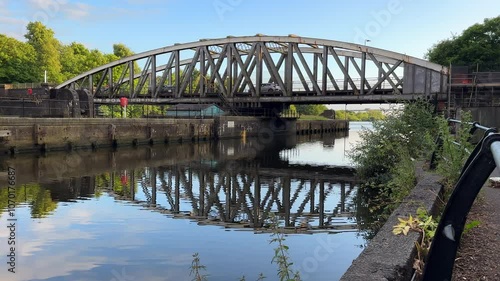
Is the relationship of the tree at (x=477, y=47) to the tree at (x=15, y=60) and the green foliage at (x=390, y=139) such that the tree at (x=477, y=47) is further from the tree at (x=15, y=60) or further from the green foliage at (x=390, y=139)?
the tree at (x=15, y=60)

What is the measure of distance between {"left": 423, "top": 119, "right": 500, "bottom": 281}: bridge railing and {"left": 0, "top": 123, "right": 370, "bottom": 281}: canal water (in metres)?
2.99

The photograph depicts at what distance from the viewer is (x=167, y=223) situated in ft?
26.6

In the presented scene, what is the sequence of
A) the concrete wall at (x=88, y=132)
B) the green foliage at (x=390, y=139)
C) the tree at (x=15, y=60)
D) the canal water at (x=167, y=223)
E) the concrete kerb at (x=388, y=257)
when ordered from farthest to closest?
the tree at (x=15, y=60) < the concrete wall at (x=88, y=132) < the green foliage at (x=390, y=139) < the canal water at (x=167, y=223) < the concrete kerb at (x=388, y=257)

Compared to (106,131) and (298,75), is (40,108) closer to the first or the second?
(106,131)

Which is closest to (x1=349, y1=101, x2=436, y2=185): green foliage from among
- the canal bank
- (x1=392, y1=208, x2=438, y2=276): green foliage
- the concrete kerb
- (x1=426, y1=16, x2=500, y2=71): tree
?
the concrete kerb

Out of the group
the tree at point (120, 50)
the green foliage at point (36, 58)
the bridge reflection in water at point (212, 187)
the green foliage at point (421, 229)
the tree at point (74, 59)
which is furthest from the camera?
the tree at point (120, 50)

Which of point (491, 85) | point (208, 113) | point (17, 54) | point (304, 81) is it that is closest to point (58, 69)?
point (17, 54)

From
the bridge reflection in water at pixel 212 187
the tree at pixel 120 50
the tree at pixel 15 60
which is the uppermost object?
the tree at pixel 120 50

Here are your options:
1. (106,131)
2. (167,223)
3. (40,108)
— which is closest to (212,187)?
(167,223)

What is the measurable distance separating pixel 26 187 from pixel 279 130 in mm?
42836

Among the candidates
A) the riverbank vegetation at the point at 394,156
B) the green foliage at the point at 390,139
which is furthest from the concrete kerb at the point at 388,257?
the green foliage at the point at 390,139

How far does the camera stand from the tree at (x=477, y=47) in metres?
53.3

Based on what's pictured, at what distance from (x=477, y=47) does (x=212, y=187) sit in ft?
176

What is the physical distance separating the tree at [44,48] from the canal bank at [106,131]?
40001 mm
